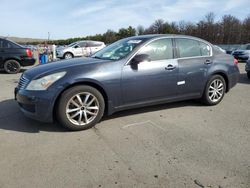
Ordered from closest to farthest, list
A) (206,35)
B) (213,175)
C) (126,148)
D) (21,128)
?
1. (213,175)
2. (126,148)
3. (21,128)
4. (206,35)

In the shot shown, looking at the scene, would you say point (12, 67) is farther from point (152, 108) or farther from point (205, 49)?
point (205, 49)

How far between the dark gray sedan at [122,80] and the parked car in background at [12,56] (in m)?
7.28

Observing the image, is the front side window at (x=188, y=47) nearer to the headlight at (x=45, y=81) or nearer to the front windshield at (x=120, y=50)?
the front windshield at (x=120, y=50)

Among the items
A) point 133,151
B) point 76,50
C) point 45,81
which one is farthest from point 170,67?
point 76,50

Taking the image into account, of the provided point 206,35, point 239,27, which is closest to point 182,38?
point 239,27

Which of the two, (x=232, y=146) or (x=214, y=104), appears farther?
(x=214, y=104)

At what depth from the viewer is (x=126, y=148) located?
367cm

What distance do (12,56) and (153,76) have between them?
28.3 ft

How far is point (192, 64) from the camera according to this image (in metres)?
5.32

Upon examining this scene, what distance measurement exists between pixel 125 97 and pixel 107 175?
185cm

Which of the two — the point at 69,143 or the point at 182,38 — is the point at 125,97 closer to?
the point at 69,143

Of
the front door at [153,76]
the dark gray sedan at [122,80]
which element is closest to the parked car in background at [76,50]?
the dark gray sedan at [122,80]

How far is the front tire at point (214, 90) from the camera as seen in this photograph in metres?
5.67

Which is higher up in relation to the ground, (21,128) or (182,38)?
(182,38)
